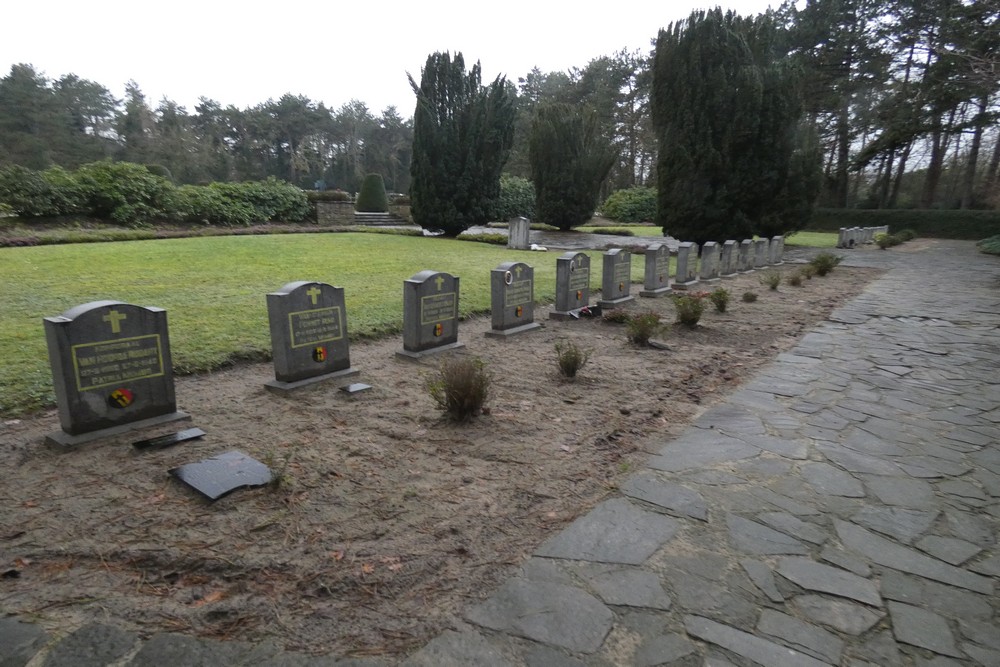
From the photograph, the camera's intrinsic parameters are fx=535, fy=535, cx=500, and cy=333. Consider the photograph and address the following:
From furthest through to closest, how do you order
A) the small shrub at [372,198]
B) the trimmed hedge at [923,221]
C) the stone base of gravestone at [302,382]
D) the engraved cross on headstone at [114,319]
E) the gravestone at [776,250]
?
the small shrub at [372,198]
the trimmed hedge at [923,221]
the gravestone at [776,250]
the stone base of gravestone at [302,382]
the engraved cross on headstone at [114,319]

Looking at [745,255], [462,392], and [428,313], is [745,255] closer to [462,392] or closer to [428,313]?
[428,313]

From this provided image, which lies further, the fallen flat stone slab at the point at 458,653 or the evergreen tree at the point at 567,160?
the evergreen tree at the point at 567,160

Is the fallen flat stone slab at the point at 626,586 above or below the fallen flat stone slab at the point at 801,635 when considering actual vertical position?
below

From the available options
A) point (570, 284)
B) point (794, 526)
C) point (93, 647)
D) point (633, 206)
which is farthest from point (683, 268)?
point (633, 206)

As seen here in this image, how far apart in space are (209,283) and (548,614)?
Answer: 9150 mm

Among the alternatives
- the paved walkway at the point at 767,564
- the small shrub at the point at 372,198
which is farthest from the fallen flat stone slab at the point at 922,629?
the small shrub at the point at 372,198

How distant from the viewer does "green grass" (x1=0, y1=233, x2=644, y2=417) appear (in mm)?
5406

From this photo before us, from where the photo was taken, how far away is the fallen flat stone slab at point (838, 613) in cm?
207

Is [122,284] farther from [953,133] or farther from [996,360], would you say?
[953,133]

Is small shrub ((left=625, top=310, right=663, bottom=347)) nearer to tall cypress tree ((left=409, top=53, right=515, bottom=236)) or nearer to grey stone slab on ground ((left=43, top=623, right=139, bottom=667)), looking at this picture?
grey stone slab on ground ((left=43, top=623, right=139, bottom=667))

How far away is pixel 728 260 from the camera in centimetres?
1375

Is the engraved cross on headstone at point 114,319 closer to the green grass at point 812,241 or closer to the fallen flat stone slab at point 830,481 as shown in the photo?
the fallen flat stone slab at point 830,481

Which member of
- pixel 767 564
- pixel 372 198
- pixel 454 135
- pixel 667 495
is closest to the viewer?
pixel 767 564

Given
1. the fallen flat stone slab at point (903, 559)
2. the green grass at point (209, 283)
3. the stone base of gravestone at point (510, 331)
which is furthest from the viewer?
the stone base of gravestone at point (510, 331)
